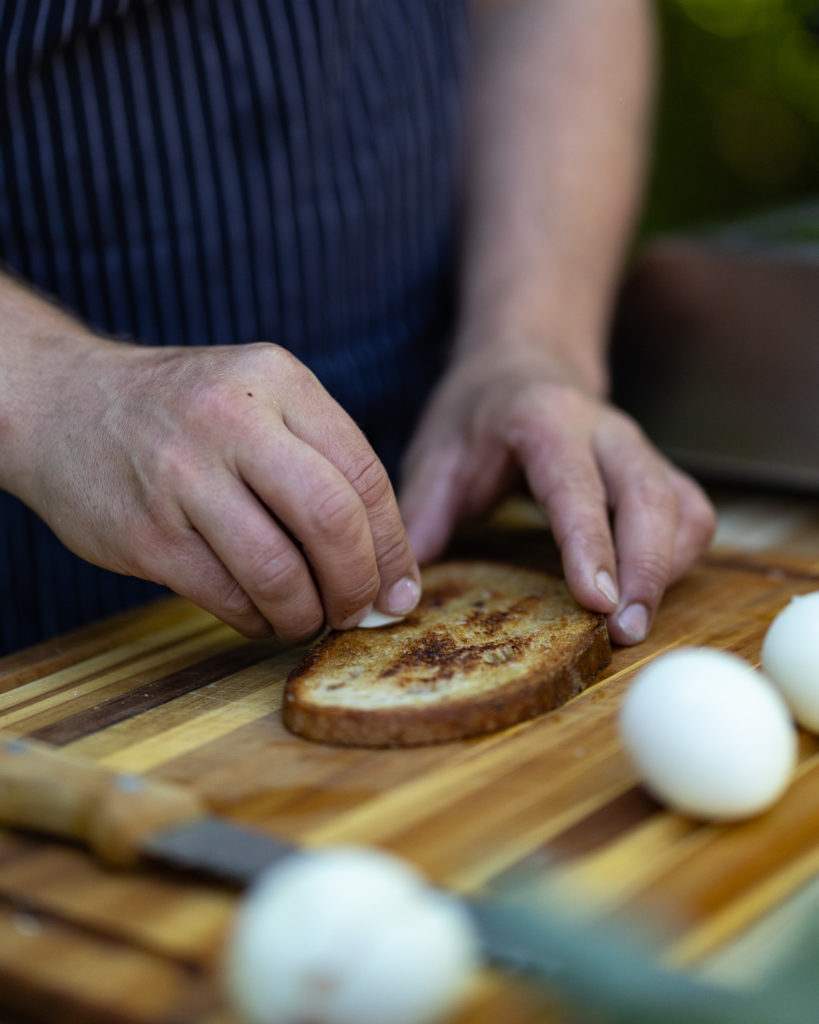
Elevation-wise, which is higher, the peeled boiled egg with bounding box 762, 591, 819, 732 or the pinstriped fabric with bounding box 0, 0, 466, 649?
the pinstriped fabric with bounding box 0, 0, 466, 649

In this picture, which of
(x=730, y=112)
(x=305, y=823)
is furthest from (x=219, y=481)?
(x=730, y=112)

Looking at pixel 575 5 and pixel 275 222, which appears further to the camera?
pixel 575 5

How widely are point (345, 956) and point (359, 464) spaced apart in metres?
0.65

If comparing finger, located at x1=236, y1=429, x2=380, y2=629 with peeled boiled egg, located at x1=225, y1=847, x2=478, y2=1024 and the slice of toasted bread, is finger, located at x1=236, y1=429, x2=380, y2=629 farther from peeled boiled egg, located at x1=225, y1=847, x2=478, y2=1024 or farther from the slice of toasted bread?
peeled boiled egg, located at x1=225, y1=847, x2=478, y2=1024

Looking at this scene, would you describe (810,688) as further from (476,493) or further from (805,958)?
(476,493)

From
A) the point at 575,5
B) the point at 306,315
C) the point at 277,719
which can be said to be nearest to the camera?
the point at 277,719

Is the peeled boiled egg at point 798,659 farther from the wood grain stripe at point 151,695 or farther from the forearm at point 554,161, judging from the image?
the forearm at point 554,161

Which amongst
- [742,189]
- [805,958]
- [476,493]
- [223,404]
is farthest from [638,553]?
[742,189]

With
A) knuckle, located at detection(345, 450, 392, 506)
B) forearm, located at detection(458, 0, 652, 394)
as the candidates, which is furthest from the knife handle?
forearm, located at detection(458, 0, 652, 394)

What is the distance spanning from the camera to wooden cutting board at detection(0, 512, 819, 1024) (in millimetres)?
876

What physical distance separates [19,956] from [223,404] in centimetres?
58

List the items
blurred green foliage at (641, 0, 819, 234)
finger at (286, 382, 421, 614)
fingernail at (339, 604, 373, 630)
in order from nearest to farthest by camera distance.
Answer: finger at (286, 382, 421, 614), fingernail at (339, 604, 373, 630), blurred green foliage at (641, 0, 819, 234)

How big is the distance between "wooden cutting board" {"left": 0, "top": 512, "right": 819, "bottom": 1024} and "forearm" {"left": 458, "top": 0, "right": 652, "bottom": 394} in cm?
77

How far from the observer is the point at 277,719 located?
1.31 meters
